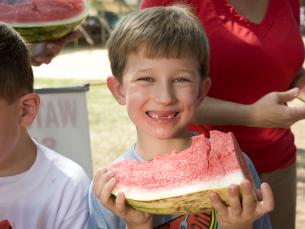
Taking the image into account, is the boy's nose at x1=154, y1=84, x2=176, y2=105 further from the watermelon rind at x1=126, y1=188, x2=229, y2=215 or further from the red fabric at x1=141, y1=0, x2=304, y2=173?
the red fabric at x1=141, y1=0, x2=304, y2=173

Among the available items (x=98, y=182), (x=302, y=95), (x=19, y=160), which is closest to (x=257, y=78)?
(x=302, y=95)

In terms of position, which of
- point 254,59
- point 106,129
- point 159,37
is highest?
point 159,37

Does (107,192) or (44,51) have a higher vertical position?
(107,192)

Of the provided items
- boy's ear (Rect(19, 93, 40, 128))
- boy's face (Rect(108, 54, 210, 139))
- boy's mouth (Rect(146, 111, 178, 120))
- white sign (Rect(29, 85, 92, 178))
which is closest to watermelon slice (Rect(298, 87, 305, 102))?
boy's face (Rect(108, 54, 210, 139))

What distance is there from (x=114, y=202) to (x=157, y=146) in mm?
386

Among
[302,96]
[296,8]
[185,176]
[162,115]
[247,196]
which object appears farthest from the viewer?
[296,8]

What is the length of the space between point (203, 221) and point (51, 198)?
0.58 m

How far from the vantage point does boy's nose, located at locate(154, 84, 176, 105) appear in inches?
77.7

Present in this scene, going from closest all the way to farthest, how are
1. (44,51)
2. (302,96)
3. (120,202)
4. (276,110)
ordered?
(120,202), (276,110), (302,96), (44,51)

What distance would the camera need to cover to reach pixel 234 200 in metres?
1.67

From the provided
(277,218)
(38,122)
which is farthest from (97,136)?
(277,218)

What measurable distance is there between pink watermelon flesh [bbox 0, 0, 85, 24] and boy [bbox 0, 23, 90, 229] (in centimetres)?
88

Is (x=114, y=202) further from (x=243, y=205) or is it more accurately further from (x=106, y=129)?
(x=106, y=129)

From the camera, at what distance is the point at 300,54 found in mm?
2590
